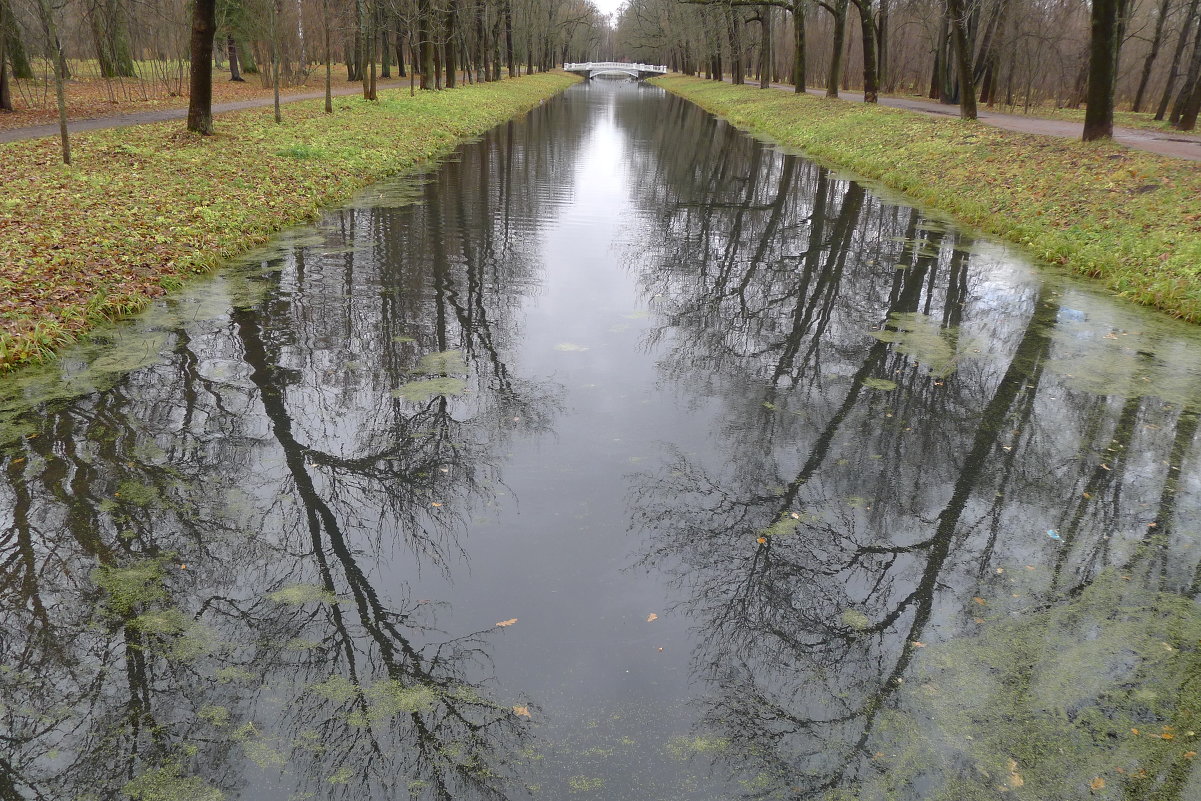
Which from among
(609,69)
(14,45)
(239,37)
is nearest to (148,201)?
(14,45)

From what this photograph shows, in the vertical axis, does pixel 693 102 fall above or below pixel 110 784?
above

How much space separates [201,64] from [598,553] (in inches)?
656

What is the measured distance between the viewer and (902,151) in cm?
2005

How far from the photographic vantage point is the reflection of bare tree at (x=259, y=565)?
126 inches

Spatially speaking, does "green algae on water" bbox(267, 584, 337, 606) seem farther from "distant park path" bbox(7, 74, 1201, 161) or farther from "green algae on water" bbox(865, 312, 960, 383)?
"distant park path" bbox(7, 74, 1201, 161)

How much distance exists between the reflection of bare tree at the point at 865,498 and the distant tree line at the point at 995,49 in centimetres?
1097

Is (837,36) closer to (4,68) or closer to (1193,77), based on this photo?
(1193,77)

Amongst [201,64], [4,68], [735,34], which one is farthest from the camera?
[735,34]

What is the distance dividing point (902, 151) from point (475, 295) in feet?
49.0

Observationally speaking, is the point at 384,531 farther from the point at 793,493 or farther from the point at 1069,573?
the point at 1069,573

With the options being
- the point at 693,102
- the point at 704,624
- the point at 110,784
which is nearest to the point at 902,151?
the point at 704,624

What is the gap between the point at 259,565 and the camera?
173 inches

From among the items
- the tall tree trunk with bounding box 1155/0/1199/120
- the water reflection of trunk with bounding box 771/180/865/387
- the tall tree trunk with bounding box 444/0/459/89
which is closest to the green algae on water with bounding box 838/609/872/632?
the water reflection of trunk with bounding box 771/180/865/387

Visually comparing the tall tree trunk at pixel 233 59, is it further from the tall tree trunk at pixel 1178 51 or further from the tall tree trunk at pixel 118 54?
the tall tree trunk at pixel 1178 51
